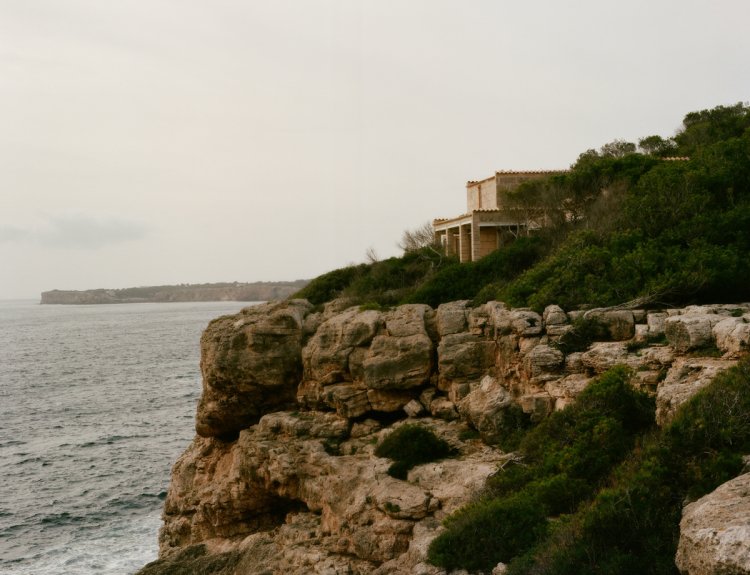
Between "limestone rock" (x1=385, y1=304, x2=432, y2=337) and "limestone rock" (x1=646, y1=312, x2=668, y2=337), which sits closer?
"limestone rock" (x1=646, y1=312, x2=668, y2=337)

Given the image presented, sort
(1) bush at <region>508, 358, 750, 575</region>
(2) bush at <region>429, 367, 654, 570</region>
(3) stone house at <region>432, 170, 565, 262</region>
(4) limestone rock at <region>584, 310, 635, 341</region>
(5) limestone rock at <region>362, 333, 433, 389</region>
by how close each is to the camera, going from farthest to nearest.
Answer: (3) stone house at <region>432, 170, 565, 262</region> < (5) limestone rock at <region>362, 333, 433, 389</region> < (4) limestone rock at <region>584, 310, 635, 341</region> < (2) bush at <region>429, 367, 654, 570</region> < (1) bush at <region>508, 358, 750, 575</region>

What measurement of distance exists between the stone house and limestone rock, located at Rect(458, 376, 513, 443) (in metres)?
14.5

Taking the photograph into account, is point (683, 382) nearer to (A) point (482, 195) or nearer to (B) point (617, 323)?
(B) point (617, 323)

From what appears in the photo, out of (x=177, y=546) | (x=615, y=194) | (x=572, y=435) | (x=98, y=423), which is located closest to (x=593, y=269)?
(x=615, y=194)

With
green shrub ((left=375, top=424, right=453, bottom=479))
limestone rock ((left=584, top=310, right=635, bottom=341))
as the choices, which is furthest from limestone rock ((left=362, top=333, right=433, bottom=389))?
limestone rock ((left=584, top=310, right=635, bottom=341))

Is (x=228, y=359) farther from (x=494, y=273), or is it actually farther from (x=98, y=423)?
(x=98, y=423)

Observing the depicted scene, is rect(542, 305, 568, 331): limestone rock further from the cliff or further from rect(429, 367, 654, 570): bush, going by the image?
rect(429, 367, 654, 570): bush

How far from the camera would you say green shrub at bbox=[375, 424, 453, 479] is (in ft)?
60.0

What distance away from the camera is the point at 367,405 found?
22719 mm

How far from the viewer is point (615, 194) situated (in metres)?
29.4

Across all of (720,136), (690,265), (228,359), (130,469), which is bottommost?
(130,469)

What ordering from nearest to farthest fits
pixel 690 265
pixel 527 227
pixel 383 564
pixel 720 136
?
1. pixel 383 564
2. pixel 690 265
3. pixel 527 227
4. pixel 720 136

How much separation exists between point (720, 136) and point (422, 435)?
2917cm

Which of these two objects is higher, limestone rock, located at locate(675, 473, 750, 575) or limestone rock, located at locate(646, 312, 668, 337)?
limestone rock, located at locate(646, 312, 668, 337)
